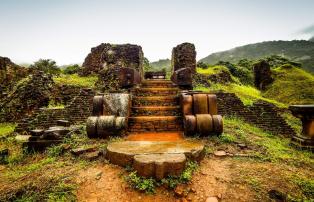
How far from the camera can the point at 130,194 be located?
2389mm

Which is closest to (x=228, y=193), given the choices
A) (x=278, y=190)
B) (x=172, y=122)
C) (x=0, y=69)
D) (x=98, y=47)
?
(x=278, y=190)

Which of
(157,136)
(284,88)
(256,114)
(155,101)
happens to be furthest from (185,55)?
(157,136)

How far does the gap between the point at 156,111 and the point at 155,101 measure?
18.8 inches

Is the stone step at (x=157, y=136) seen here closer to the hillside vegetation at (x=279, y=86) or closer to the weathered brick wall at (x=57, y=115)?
the weathered brick wall at (x=57, y=115)

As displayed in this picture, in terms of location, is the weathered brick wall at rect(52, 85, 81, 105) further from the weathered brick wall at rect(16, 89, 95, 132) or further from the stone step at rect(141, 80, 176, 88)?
the stone step at rect(141, 80, 176, 88)

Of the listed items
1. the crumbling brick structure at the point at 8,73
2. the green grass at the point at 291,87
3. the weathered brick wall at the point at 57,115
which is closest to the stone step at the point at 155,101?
the weathered brick wall at the point at 57,115

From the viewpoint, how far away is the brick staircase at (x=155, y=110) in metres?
4.65

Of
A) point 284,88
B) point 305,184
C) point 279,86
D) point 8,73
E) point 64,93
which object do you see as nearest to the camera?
point 305,184

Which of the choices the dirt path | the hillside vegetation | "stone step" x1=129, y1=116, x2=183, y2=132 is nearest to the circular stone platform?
the dirt path

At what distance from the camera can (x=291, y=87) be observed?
16547mm

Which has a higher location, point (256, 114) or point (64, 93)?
point (64, 93)

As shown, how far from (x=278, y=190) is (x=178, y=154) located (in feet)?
3.89

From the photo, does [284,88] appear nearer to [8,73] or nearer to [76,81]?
[76,81]

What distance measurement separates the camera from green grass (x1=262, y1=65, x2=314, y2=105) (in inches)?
581
